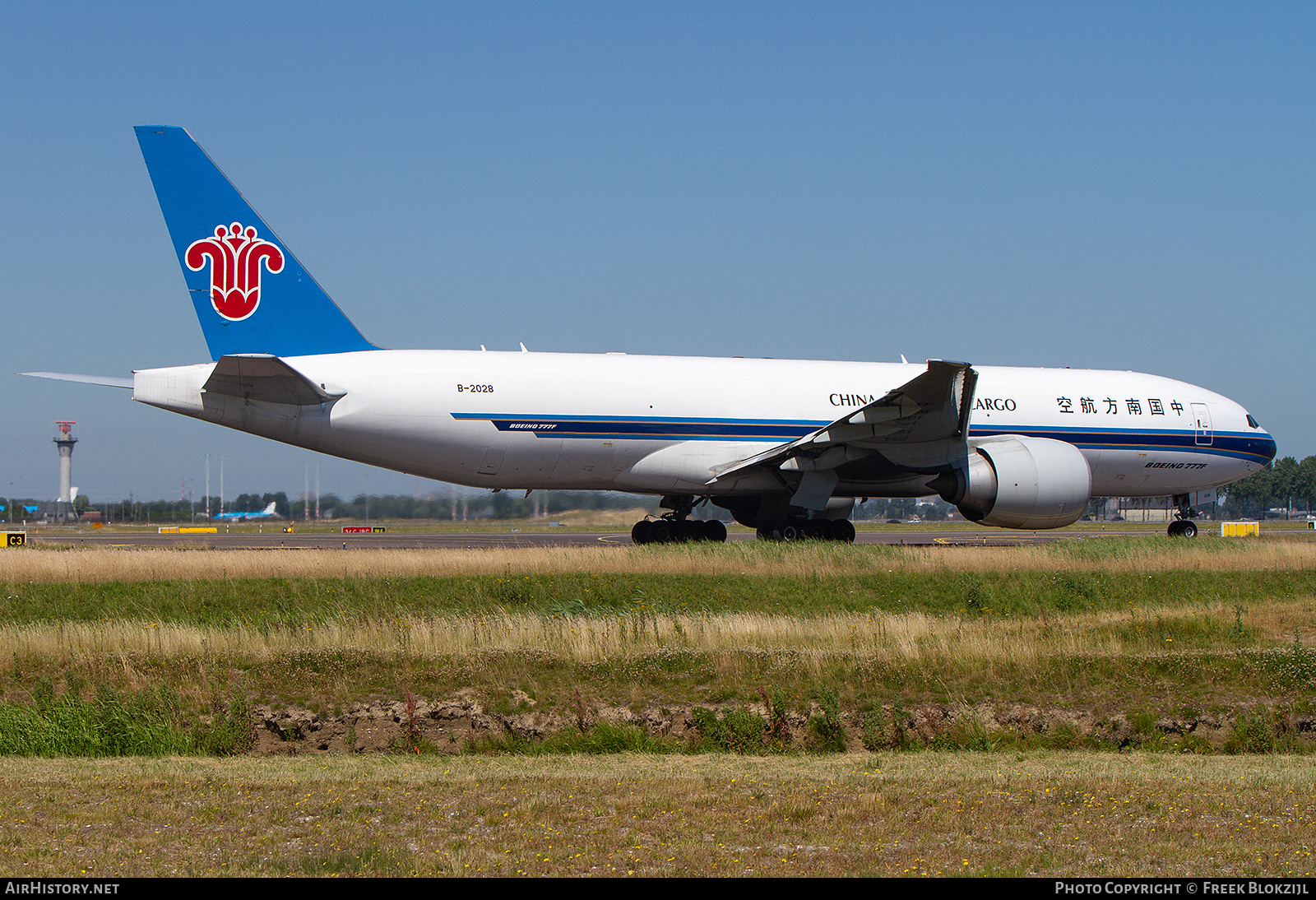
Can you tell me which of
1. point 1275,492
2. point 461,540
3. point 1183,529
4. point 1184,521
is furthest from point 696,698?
point 1275,492

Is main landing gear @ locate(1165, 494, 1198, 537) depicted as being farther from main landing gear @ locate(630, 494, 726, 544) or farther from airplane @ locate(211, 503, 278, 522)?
airplane @ locate(211, 503, 278, 522)

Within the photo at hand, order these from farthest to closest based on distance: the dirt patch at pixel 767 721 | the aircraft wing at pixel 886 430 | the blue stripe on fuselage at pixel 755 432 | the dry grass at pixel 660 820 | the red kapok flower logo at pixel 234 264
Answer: the blue stripe on fuselage at pixel 755 432 < the red kapok flower logo at pixel 234 264 < the aircraft wing at pixel 886 430 < the dirt patch at pixel 767 721 < the dry grass at pixel 660 820

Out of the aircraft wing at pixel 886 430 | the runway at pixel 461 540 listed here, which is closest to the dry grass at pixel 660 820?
the aircraft wing at pixel 886 430

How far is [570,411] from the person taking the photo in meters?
22.2

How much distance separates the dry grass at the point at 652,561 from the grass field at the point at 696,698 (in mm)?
109

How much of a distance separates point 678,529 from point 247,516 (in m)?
76.1

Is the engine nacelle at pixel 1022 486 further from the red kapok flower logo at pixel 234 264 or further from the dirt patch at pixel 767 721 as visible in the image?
the red kapok flower logo at pixel 234 264

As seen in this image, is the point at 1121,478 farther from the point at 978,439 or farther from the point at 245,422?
the point at 245,422

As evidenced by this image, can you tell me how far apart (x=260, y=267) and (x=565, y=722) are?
1384cm

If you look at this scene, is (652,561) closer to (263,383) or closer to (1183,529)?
(263,383)

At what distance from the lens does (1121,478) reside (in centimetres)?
2633

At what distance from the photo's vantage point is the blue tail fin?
21.0 m

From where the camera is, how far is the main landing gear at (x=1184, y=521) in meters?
27.5

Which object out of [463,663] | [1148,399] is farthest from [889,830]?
[1148,399]
